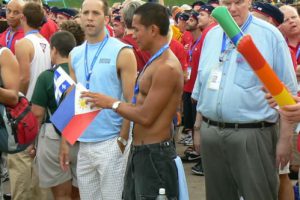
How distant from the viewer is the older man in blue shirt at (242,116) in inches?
165

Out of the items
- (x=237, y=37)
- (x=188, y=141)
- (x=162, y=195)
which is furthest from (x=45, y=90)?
(x=188, y=141)

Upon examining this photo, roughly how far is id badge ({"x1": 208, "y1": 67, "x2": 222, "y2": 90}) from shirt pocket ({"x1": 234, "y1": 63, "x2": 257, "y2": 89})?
14 cm

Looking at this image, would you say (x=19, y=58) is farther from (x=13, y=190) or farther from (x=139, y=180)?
(x=139, y=180)

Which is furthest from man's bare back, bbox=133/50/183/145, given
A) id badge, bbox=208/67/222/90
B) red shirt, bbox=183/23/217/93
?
red shirt, bbox=183/23/217/93

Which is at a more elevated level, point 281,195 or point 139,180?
point 139,180

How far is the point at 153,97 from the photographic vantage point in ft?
12.9

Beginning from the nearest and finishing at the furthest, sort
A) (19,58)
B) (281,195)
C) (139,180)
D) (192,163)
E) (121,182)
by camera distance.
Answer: (139,180) → (121,182) → (281,195) → (19,58) → (192,163)

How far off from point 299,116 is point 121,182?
2018 mm

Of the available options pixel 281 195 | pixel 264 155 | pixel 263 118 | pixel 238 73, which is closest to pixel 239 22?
pixel 238 73

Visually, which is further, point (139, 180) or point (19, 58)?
point (19, 58)

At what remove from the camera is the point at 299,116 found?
291 cm

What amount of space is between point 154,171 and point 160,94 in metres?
0.55

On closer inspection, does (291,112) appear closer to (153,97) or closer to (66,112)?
(153,97)

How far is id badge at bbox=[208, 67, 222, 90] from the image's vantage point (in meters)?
4.30
